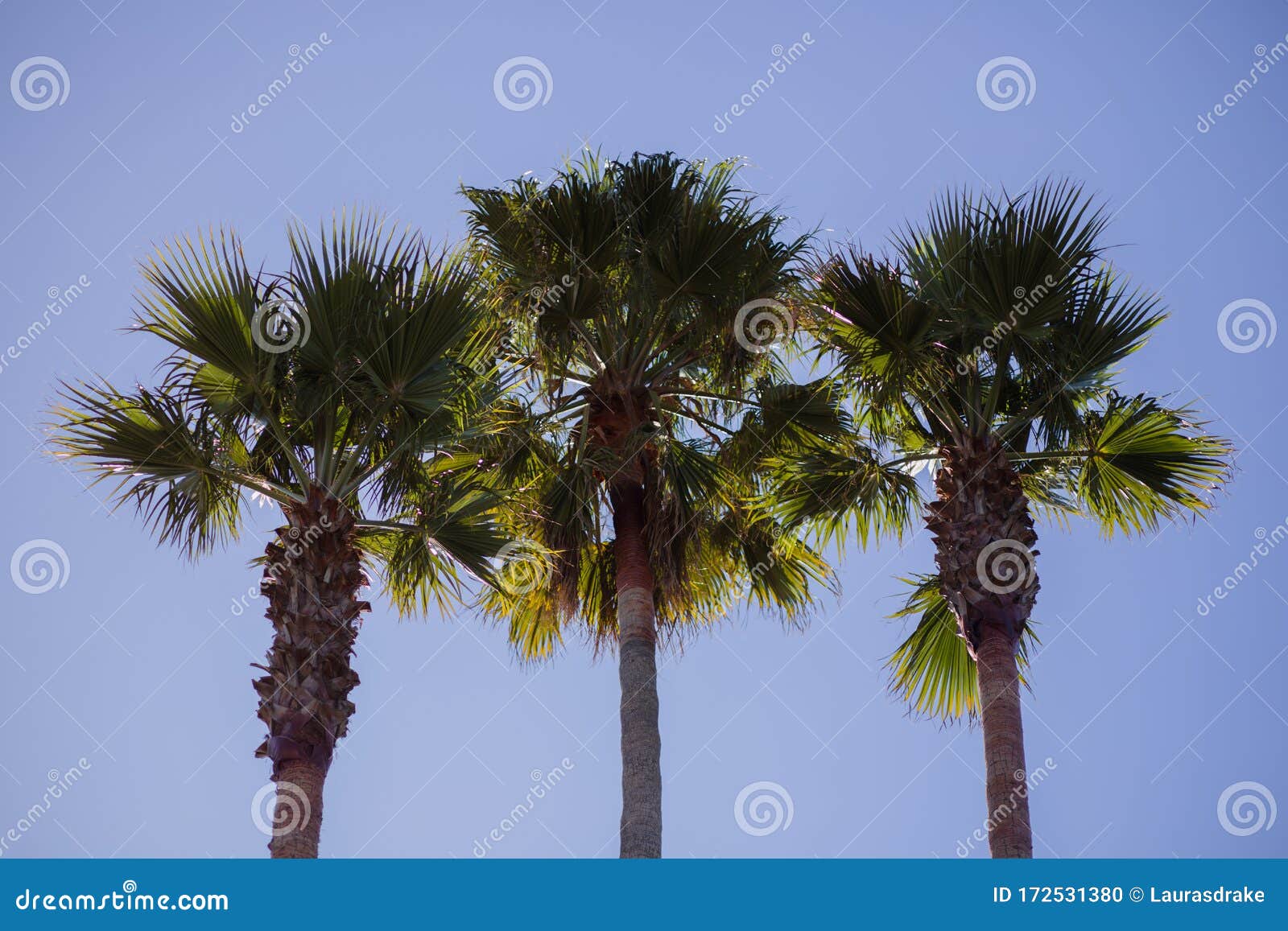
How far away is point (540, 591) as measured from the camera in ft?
45.9

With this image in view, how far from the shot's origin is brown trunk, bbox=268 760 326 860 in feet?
32.5

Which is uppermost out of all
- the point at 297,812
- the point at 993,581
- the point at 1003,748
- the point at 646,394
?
the point at 646,394

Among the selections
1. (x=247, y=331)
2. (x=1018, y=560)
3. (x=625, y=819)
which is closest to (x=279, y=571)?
(x=247, y=331)

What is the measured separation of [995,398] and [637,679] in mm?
3771

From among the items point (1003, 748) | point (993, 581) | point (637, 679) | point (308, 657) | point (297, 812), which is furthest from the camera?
point (637, 679)

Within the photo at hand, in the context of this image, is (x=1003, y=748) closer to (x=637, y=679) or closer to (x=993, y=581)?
(x=993, y=581)

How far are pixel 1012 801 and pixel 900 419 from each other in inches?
158

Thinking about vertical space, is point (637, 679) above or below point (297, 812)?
above

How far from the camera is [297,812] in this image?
396 inches

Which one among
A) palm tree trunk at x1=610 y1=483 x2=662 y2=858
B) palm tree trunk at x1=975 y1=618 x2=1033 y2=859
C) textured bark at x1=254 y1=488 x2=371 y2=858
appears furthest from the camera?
palm tree trunk at x1=610 y1=483 x2=662 y2=858

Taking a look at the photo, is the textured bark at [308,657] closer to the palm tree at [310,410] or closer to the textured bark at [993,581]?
the palm tree at [310,410]

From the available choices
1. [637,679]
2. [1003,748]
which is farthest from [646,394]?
[1003,748]

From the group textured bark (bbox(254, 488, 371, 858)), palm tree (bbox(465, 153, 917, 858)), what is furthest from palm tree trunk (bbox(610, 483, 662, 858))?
textured bark (bbox(254, 488, 371, 858))

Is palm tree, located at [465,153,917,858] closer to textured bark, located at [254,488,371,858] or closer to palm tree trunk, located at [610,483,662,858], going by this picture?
palm tree trunk, located at [610,483,662,858]
